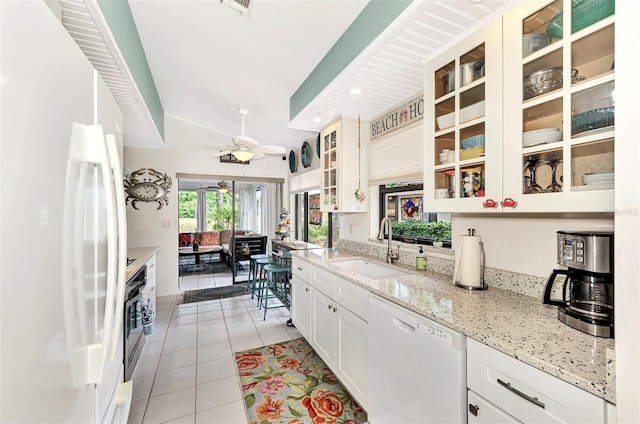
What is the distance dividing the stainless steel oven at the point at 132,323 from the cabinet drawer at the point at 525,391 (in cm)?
214

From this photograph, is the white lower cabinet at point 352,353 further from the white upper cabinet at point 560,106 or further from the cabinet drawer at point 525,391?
the white upper cabinet at point 560,106

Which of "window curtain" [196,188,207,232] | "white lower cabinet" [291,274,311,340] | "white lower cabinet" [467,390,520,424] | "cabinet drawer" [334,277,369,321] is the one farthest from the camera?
"window curtain" [196,188,207,232]

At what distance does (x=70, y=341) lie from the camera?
67 cm

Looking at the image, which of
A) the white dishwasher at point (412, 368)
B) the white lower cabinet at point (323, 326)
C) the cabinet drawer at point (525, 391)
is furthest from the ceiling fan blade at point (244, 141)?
the cabinet drawer at point (525, 391)

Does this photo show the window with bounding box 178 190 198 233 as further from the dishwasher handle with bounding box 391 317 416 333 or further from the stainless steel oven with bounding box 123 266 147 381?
the dishwasher handle with bounding box 391 317 416 333

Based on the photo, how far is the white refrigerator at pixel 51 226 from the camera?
463mm

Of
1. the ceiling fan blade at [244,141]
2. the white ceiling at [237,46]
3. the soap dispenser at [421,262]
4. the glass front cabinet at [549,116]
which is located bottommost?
the soap dispenser at [421,262]

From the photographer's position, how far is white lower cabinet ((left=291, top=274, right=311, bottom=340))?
2642mm

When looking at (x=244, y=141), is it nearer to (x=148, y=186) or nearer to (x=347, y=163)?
(x=347, y=163)

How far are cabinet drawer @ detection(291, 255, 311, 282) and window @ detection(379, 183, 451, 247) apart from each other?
36.3 inches

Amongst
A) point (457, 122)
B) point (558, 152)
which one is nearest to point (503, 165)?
point (558, 152)

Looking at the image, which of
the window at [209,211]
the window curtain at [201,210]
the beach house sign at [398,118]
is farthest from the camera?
the window curtain at [201,210]

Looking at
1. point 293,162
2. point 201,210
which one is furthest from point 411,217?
point 201,210

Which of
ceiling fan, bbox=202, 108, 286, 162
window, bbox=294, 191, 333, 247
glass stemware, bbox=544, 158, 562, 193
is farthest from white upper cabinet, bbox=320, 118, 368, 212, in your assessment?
glass stemware, bbox=544, 158, 562, 193
